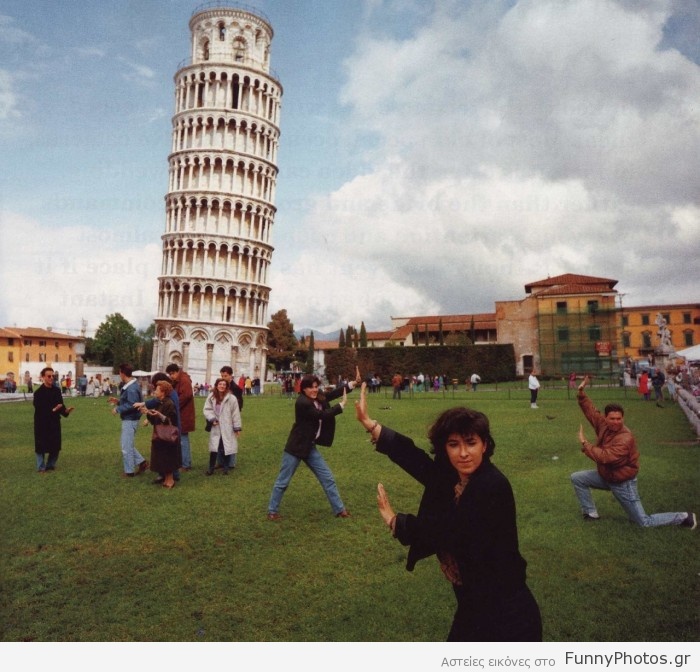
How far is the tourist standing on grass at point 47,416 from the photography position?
8.96m

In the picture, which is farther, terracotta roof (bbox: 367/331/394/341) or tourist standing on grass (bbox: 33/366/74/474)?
terracotta roof (bbox: 367/331/394/341)

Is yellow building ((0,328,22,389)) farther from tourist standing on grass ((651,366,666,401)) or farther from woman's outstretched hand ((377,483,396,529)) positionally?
woman's outstretched hand ((377,483,396,529))

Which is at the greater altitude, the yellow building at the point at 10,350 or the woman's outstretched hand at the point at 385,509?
the yellow building at the point at 10,350

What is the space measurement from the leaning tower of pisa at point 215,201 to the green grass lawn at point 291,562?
46505mm

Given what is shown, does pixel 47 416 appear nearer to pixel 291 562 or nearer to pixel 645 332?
pixel 291 562

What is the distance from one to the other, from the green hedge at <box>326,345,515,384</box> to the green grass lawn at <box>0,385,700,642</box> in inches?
1425

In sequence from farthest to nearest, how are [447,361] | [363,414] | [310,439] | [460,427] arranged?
[447,361]
[310,439]
[363,414]
[460,427]

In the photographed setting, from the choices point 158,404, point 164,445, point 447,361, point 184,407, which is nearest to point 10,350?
point 184,407

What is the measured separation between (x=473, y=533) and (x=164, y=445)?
280 inches

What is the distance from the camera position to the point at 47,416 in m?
9.10

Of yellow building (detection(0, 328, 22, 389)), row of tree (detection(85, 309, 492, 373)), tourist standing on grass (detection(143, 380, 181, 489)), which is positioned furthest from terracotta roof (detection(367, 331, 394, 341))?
tourist standing on grass (detection(143, 380, 181, 489))

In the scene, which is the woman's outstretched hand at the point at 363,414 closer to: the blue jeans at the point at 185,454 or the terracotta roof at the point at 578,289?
the blue jeans at the point at 185,454

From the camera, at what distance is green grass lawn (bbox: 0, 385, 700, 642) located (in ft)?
12.2

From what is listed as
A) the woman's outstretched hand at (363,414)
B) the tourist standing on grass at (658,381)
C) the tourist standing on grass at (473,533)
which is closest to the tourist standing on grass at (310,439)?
the woman's outstretched hand at (363,414)
